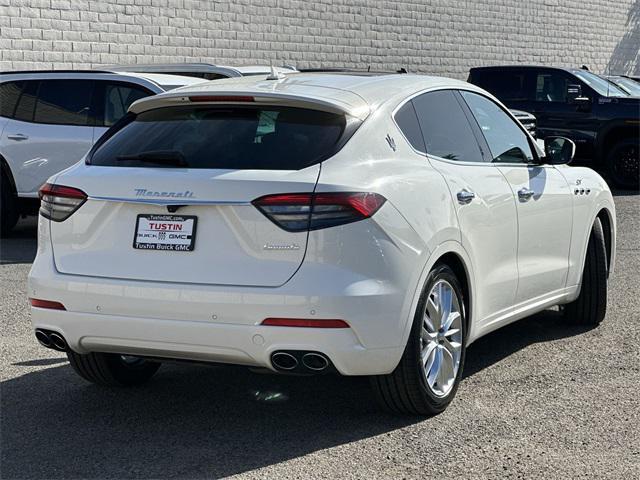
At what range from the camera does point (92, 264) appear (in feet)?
17.3

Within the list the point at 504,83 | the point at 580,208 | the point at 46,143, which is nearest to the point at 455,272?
the point at 580,208

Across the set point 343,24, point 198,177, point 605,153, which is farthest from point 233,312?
point 343,24

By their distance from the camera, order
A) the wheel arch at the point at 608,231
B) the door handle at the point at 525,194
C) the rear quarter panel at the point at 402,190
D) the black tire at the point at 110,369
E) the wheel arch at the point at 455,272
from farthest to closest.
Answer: the wheel arch at the point at 608,231, the door handle at the point at 525,194, the black tire at the point at 110,369, the wheel arch at the point at 455,272, the rear quarter panel at the point at 402,190

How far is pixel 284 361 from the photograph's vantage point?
5.02m

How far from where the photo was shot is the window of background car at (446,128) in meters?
5.98

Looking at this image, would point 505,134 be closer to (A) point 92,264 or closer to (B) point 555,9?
(A) point 92,264

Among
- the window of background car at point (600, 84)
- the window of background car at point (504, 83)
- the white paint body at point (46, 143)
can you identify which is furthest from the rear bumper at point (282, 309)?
the window of background car at point (504, 83)

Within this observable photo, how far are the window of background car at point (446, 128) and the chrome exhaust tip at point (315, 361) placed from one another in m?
1.38

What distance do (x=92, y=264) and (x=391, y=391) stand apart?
4.85ft

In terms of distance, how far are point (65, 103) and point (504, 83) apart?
27.5 feet

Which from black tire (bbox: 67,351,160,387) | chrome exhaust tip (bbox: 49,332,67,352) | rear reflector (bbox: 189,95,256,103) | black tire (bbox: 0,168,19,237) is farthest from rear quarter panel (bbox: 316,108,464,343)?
black tire (bbox: 0,168,19,237)

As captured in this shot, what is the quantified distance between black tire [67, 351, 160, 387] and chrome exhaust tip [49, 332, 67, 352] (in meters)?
0.22

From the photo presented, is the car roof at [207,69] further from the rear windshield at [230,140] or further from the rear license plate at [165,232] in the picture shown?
the rear license plate at [165,232]

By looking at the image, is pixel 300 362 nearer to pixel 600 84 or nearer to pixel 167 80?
pixel 167 80
